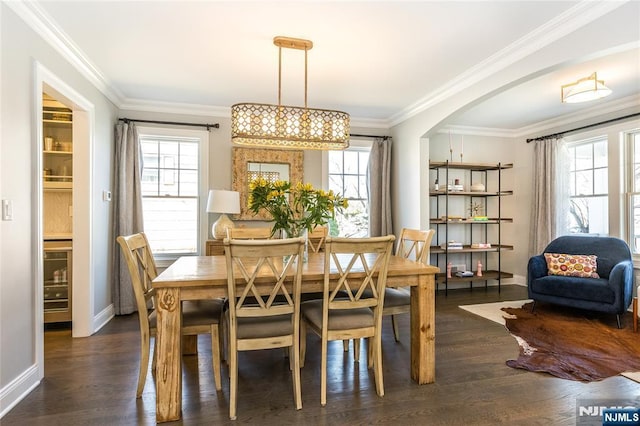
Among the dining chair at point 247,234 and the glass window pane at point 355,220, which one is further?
the glass window pane at point 355,220

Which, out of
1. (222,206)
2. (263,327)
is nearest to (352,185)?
(222,206)

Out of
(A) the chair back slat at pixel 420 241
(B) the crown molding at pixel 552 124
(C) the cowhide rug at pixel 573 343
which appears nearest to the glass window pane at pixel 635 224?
(C) the cowhide rug at pixel 573 343

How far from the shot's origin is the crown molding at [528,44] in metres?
2.33

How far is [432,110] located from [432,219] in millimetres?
1657

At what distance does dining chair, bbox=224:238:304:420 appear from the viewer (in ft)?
6.34

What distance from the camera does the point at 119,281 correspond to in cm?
409

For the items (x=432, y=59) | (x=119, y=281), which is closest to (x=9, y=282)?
(x=119, y=281)

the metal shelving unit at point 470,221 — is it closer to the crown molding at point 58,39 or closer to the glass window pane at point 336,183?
the glass window pane at point 336,183

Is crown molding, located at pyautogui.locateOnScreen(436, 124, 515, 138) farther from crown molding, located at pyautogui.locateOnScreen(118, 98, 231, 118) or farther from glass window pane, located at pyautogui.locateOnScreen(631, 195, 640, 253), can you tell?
crown molding, located at pyautogui.locateOnScreen(118, 98, 231, 118)

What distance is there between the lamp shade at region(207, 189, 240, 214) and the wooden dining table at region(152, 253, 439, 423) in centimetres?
142

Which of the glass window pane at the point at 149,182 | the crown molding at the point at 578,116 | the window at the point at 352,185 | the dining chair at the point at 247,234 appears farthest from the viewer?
the window at the point at 352,185

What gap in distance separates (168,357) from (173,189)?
299 centimetres

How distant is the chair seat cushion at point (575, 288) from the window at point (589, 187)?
126cm

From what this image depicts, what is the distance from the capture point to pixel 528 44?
2.81 m
